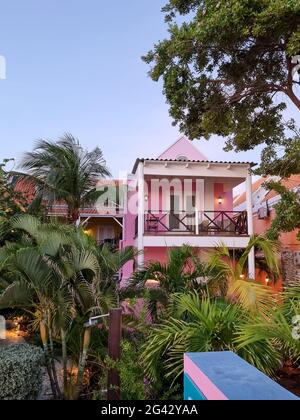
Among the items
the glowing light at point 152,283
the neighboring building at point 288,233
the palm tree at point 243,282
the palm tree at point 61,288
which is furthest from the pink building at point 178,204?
the palm tree at point 61,288

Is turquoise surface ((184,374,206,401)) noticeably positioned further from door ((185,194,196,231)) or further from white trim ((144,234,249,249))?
door ((185,194,196,231))

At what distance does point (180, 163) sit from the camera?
14.3m

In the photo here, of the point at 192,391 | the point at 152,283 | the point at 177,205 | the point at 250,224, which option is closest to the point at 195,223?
the point at 177,205

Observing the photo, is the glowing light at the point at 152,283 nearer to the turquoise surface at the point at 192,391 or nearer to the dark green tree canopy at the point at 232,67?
the turquoise surface at the point at 192,391

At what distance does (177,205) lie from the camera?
16750mm

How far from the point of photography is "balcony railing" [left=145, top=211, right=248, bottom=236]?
1460 cm

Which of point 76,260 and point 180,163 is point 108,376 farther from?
point 180,163

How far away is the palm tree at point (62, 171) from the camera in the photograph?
12.2 m

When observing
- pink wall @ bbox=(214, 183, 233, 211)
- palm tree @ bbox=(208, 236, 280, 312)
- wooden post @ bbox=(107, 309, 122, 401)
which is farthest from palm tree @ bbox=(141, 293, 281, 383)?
pink wall @ bbox=(214, 183, 233, 211)

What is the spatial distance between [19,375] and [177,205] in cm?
1266

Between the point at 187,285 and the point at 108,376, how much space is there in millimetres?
2210

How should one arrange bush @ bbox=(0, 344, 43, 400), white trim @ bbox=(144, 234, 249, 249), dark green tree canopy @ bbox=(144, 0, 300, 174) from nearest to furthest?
bush @ bbox=(0, 344, 43, 400) < dark green tree canopy @ bbox=(144, 0, 300, 174) < white trim @ bbox=(144, 234, 249, 249)

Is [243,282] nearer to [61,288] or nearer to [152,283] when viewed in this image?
[152,283]

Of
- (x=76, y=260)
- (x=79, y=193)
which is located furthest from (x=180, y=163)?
(x=76, y=260)
